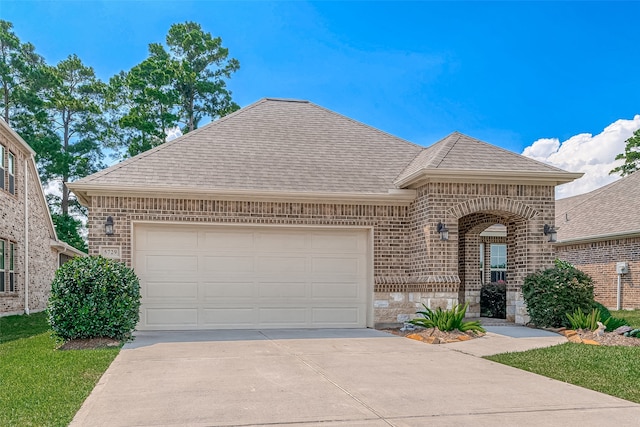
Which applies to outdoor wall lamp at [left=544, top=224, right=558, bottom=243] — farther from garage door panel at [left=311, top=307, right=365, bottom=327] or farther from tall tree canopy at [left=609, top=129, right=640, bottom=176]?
tall tree canopy at [left=609, top=129, right=640, bottom=176]

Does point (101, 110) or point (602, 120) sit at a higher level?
point (101, 110)

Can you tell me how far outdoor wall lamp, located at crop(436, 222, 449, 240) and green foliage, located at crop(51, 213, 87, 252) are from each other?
80.0ft

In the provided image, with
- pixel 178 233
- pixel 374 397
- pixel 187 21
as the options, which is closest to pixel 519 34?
pixel 178 233

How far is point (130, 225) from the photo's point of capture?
36.2ft

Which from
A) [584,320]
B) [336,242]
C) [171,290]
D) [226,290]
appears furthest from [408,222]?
[171,290]

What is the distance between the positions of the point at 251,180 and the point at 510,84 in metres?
10.3

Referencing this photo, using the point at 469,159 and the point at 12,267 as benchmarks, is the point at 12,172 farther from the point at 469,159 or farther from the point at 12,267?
the point at 469,159

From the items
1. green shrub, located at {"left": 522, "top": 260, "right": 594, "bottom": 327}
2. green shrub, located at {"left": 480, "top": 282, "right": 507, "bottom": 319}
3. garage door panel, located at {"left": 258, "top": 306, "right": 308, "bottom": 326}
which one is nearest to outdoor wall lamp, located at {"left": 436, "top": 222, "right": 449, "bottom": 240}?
green shrub, located at {"left": 522, "top": 260, "right": 594, "bottom": 327}

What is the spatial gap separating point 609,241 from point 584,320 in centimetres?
948

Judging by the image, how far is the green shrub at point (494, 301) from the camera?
13734 mm

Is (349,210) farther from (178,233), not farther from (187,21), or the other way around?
(187,21)

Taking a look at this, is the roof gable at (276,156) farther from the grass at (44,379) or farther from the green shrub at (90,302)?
the grass at (44,379)

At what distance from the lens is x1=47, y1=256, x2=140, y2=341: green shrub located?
29.3 feet

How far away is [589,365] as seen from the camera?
698cm
